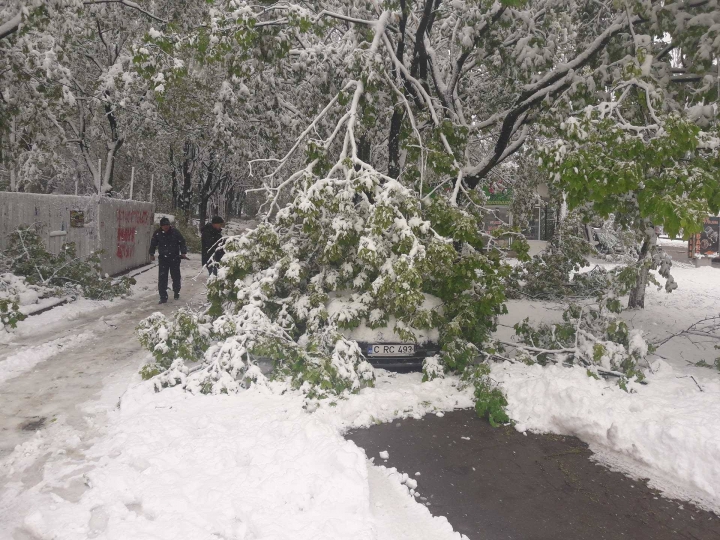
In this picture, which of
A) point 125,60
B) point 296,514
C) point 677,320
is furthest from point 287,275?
point 125,60

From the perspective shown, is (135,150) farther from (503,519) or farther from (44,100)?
(503,519)

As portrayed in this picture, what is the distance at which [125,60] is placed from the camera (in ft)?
48.1

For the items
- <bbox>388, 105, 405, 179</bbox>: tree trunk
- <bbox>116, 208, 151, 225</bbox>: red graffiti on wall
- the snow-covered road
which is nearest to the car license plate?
the snow-covered road

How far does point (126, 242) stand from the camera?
16484mm

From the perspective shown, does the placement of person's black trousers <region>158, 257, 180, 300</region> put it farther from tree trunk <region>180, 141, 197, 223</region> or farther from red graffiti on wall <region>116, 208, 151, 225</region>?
tree trunk <region>180, 141, 197, 223</region>

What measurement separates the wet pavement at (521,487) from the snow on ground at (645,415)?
212mm

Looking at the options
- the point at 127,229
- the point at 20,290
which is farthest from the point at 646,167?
the point at 127,229

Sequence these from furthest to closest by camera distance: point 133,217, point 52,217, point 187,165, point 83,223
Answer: point 187,165, point 133,217, point 83,223, point 52,217

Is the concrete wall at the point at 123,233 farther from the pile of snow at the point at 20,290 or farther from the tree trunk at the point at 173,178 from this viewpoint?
the tree trunk at the point at 173,178

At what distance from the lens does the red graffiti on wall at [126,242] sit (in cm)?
1585

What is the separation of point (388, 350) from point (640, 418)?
270cm

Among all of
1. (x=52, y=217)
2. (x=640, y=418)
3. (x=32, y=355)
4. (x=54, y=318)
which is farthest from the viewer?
(x=52, y=217)

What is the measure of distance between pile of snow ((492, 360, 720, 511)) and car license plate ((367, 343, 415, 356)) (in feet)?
3.59

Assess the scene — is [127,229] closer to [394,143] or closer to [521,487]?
[394,143]
